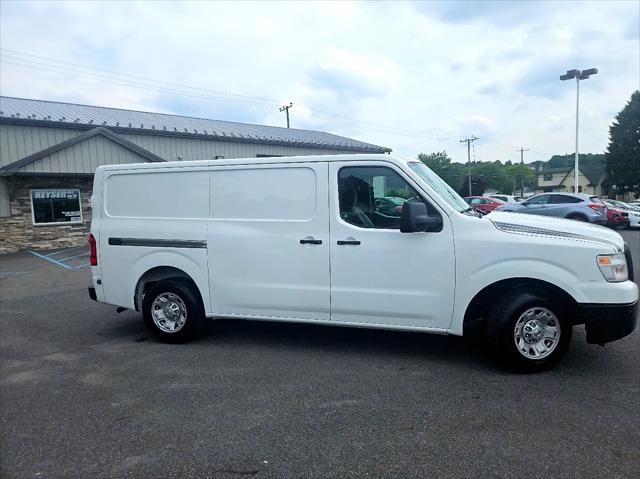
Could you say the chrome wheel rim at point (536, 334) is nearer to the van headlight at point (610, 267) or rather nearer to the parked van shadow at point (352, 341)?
the parked van shadow at point (352, 341)

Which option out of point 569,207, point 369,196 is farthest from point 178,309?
point 569,207

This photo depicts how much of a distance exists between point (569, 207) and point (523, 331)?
16.0m

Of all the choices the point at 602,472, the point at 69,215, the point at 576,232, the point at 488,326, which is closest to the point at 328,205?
the point at 488,326

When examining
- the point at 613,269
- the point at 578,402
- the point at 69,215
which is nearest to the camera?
the point at 578,402

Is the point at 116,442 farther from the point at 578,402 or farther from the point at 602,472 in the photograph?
the point at 578,402

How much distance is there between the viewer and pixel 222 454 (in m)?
3.14

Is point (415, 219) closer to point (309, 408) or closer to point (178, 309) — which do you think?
point (309, 408)

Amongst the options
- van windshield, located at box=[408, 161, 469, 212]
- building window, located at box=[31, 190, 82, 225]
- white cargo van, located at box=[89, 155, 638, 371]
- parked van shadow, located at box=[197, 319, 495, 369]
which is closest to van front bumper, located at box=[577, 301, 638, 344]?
white cargo van, located at box=[89, 155, 638, 371]

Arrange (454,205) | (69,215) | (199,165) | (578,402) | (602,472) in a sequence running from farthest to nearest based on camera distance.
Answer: (69,215) < (199,165) < (454,205) < (578,402) < (602,472)

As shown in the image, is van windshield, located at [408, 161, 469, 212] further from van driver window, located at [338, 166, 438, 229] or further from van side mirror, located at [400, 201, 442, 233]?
van side mirror, located at [400, 201, 442, 233]

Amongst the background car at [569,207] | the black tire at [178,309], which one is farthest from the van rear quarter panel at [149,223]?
the background car at [569,207]

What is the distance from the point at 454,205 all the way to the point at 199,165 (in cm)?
284

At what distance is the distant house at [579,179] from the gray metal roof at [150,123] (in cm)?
5021

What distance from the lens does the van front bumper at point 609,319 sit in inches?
162
